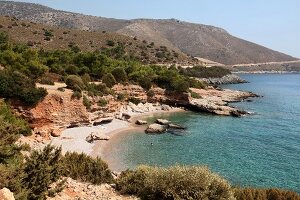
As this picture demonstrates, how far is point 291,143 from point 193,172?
91.7ft

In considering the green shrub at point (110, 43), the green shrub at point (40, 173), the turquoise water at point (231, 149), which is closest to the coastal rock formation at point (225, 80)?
the green shrub at point (110, 43)

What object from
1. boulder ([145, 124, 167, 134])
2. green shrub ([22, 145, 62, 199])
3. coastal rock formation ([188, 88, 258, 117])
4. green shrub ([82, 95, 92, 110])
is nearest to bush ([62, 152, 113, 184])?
green shrub ([22, 145, 62, 199])

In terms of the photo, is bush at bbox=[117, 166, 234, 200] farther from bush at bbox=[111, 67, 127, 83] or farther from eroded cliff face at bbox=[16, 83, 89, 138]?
bush at bbox=[111, 67, 127, 83]

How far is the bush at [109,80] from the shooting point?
169ft

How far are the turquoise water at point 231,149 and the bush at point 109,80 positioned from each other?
1027 cm

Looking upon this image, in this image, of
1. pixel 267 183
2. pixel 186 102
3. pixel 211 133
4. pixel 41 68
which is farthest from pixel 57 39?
pixel 267 183

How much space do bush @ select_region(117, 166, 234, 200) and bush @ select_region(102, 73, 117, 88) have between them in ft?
122

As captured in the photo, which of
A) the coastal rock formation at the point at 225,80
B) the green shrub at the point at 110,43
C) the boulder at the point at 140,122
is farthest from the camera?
the coastal rock formation at the point at 225,80

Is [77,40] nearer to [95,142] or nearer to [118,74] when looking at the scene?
[118,74]

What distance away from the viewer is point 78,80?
39.7 meters

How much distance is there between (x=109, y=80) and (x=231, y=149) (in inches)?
903

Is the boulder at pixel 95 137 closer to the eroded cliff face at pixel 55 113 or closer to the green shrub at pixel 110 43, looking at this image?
the eroded cliff face at pixel 55 113

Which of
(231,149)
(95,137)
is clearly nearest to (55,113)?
(95,137)

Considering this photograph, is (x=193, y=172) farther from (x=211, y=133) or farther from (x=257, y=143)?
(x=211, y=133)
